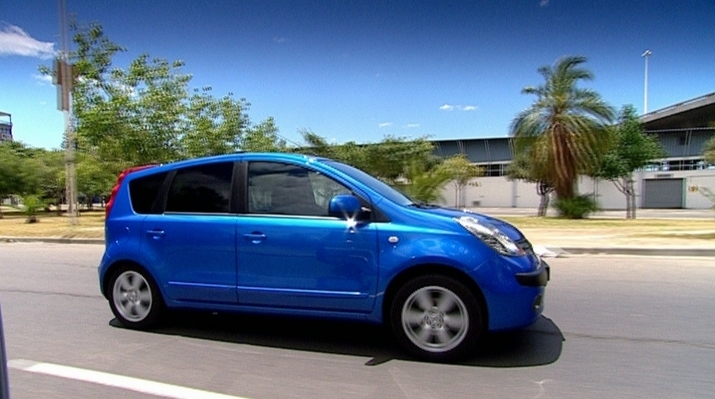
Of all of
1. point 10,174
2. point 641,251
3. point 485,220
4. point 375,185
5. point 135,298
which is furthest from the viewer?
point 10,174

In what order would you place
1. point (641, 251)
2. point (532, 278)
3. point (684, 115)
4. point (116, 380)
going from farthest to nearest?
point (684, 115), point (641, 251), point (532, 278), point (116, 380)

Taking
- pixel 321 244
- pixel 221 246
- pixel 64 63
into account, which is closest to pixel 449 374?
pixel 321 244

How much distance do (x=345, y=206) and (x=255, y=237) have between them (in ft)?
2.97

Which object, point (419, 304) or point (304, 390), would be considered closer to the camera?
point (304, 390)

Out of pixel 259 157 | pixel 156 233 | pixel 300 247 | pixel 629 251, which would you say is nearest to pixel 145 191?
pixel 156 233

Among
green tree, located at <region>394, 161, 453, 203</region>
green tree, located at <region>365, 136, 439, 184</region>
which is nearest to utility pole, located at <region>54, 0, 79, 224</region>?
green tree, located at <region>394, 161, 453, 203</region>

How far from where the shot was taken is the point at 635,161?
95.2 feet

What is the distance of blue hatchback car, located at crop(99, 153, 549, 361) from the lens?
3924 mm

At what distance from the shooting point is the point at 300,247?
13.7ft

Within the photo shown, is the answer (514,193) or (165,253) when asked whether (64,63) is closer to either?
(165,253)

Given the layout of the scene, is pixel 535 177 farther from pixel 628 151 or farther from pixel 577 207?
pixel 628 151

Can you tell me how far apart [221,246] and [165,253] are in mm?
663

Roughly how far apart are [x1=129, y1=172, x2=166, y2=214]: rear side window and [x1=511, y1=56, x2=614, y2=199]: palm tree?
22516mm

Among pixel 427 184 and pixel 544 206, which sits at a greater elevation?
pixel 427 184
